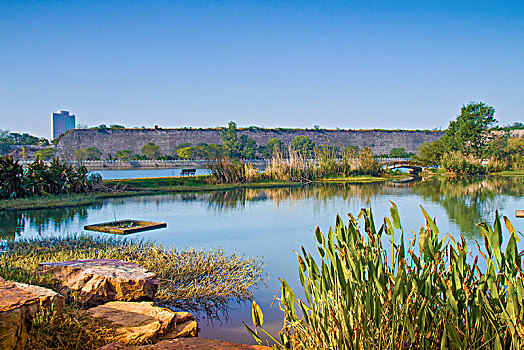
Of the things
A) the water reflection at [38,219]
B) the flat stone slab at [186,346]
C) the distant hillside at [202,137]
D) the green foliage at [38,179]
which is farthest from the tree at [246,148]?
the flat stone slab at [186,346]

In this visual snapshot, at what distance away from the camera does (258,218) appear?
958 centimetres

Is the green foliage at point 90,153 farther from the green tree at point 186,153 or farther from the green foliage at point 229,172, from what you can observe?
the green foliage at point 229,172

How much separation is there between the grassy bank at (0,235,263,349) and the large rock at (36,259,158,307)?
5.0 inches

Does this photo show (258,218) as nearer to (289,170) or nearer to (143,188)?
(143,188)

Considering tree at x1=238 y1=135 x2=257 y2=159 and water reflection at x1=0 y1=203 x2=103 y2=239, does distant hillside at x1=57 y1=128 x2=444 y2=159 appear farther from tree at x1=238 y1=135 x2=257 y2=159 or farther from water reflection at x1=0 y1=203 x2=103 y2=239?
water reflection at x1=0 y1=203 x2=103 y2=239

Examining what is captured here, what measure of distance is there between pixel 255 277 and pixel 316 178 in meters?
16.8

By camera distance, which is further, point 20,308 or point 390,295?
point 20,308

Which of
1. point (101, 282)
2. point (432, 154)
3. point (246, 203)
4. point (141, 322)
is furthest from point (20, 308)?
point (432, 154)

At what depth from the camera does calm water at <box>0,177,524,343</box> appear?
17.3 ft

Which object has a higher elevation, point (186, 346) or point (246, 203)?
point (186, 346)

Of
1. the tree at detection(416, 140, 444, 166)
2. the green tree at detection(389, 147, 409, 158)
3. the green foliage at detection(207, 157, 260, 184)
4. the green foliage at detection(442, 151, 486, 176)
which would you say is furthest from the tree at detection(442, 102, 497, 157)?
the green tree at detection(389, 147, 409, 158)

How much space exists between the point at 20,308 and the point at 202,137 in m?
71.3

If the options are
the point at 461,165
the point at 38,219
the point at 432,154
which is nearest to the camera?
the point at 38,219

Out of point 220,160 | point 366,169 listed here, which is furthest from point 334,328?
point 366,169
